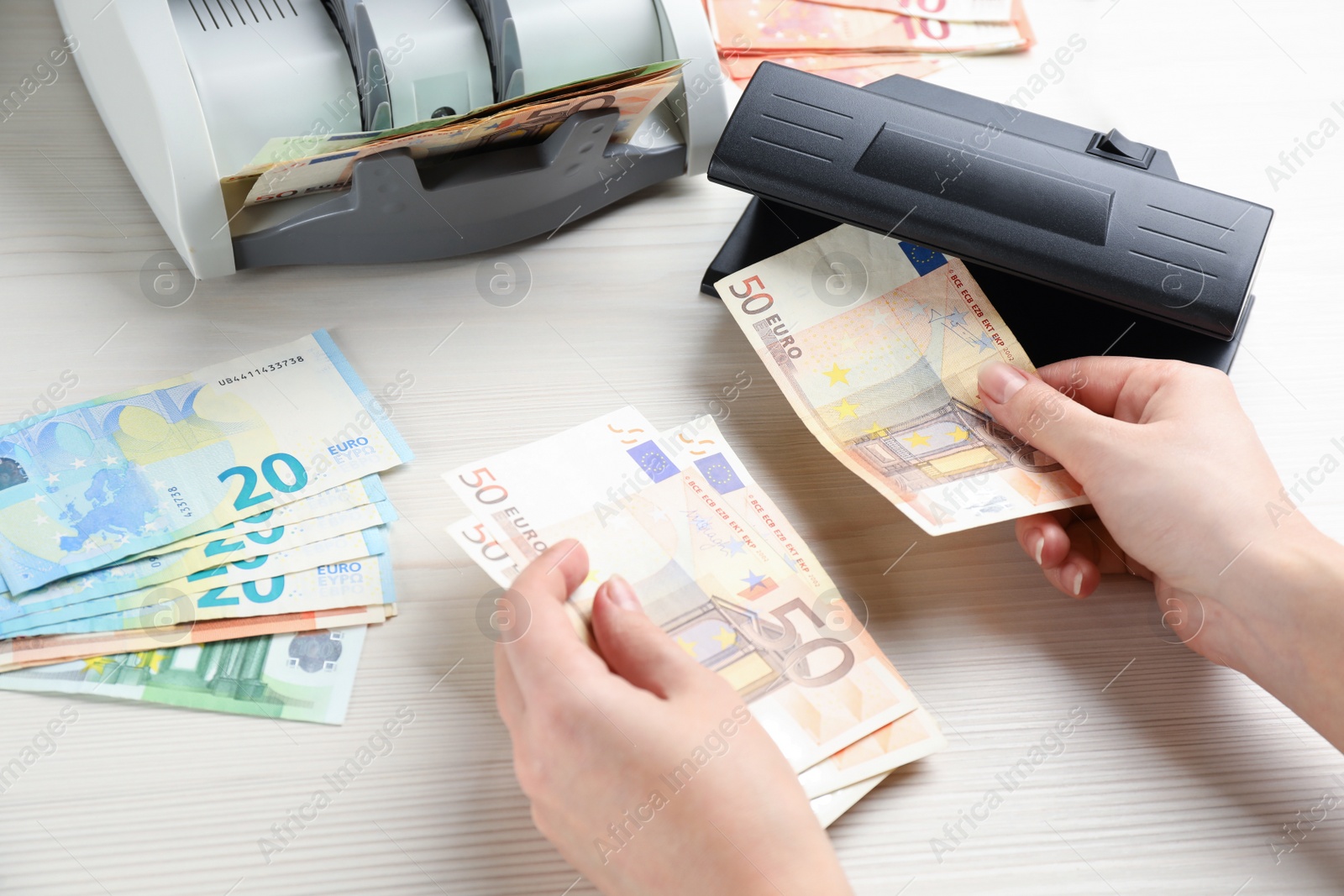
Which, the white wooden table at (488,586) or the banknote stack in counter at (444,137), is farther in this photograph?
the banknote stack in counter at (444,137)

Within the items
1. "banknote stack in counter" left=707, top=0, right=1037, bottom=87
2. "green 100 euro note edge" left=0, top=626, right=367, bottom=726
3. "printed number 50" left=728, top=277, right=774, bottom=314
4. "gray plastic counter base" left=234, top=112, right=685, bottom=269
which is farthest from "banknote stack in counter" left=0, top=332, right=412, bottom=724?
"banknote stack in counter" left=707, top=0, right=1037, bottom=87

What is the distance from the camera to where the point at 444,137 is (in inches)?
28.3

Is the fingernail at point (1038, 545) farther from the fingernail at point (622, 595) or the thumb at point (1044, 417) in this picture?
the fingernail at point (622, 595)

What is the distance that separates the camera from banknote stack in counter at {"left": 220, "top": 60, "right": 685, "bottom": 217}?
68cm

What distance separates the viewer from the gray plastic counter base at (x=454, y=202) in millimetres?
768

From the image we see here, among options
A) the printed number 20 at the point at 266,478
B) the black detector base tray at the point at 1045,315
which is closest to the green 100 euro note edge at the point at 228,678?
the printed number 20 at the point at 266,478

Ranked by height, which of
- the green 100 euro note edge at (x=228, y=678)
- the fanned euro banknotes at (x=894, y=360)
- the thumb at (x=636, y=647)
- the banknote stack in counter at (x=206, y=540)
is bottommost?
the green 100 euro note edge at (x=228, y=678)

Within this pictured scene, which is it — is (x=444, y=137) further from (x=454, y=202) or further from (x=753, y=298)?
(x=753, y=298)

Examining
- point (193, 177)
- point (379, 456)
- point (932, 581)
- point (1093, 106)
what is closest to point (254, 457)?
point (379, 456)

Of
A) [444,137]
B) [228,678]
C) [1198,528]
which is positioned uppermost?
[444,137]

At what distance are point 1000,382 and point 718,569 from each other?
0.83 feet

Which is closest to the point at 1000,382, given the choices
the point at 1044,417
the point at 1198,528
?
the point at 1044,417

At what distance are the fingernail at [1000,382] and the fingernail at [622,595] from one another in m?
0.32

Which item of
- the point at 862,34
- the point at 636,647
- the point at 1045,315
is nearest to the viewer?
the point at 636,647
